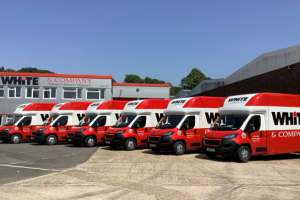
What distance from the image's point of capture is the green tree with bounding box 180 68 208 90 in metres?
103

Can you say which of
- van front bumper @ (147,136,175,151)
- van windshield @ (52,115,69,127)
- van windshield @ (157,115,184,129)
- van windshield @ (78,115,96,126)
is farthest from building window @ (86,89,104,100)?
van front bumper @ (147,136,175,151)

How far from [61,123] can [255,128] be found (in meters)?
14.2

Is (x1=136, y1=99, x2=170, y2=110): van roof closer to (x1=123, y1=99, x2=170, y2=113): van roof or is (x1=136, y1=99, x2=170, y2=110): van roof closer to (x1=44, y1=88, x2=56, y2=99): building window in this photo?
(x1=123, y1=99, x2=170, y2=113): van roof

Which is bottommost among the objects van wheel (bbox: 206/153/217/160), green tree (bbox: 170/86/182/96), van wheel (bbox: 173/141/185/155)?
van wheel (bbox: 206/153/217/160)

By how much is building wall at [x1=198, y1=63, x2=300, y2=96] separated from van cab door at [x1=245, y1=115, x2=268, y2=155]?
12.9ft

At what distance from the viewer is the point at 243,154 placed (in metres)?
15.9

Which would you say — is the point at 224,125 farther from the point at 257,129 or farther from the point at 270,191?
the point at 270,191

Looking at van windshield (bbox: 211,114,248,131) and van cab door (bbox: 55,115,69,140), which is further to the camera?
van cab door (bbox: 55,115,69,140)

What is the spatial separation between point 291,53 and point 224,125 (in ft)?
20.1

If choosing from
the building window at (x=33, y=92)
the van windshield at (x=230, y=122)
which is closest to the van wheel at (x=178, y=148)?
the van windshield at (x=230, y=122)

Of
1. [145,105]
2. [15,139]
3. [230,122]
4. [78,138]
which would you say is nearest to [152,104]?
[145,105]

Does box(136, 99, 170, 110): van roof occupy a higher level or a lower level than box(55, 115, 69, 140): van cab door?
higher

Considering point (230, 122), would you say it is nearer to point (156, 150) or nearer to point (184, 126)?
point (184, 126)

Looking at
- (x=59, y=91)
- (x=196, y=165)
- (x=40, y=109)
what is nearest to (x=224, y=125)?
(x=196, y=165)
